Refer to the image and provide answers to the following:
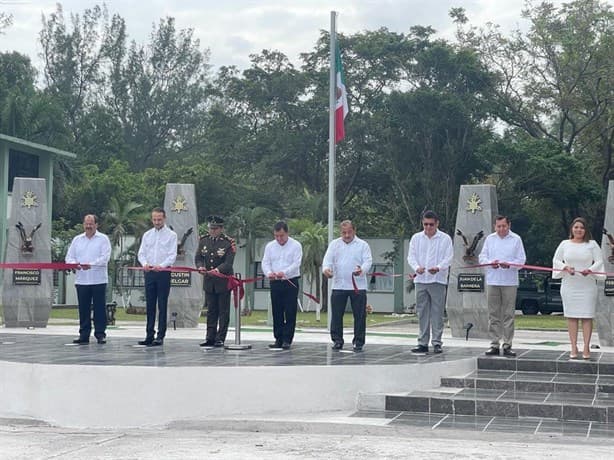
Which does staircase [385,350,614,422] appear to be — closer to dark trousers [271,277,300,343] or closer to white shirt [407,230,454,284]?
white shirt [407,230,454,284]

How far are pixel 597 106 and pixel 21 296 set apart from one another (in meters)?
25.8

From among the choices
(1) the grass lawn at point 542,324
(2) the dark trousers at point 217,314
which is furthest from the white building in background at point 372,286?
(2) the dark trousers at point 217,314

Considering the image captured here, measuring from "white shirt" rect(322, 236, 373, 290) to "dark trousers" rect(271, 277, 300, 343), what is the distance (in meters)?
0.51

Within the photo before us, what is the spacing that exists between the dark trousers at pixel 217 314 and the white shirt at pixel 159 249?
27.6 inches

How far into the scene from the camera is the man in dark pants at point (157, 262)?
11.8 m


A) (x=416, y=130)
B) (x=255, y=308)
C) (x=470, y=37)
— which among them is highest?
(x=470, y=37)

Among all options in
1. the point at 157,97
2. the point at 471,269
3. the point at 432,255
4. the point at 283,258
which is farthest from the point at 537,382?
the point at 157,97

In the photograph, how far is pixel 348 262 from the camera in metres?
11.5

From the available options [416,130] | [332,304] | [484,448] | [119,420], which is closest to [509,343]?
[332,304]

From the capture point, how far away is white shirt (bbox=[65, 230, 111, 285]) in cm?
1204

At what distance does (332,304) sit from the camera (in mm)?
11625

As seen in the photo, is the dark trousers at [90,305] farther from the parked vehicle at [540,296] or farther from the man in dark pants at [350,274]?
the parked vehicle at [540,296]

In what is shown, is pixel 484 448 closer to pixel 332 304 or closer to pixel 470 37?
pixel 332 304

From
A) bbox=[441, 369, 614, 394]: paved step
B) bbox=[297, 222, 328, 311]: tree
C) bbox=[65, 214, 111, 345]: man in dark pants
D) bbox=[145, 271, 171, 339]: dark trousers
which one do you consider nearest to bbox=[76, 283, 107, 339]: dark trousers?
bbox=[65, 214, 111, 345]: man in dark pants
